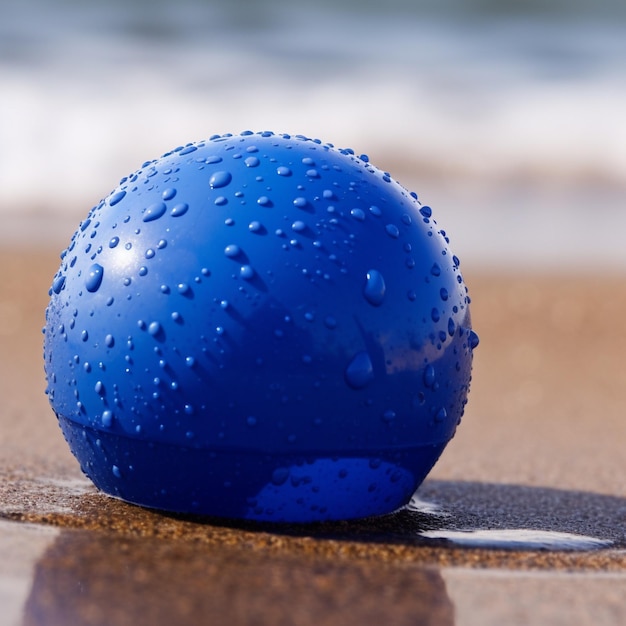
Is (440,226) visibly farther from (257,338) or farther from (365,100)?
(257,338)

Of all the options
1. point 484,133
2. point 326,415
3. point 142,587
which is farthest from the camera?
point 484,133

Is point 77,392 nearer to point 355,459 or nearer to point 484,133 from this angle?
point 355,459

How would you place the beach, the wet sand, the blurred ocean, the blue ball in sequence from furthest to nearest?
the blurred ocean, the blue ball, the beach, the wet sand

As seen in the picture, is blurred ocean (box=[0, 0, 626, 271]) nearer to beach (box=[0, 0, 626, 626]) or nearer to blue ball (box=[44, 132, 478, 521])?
beach (box=[0, 0, 626, 626])

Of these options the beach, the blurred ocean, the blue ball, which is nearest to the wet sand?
the beach

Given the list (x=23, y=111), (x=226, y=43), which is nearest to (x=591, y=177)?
(x=23, y=111)

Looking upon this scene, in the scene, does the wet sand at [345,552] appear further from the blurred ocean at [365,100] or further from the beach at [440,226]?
the blurred ocean at [365,100]

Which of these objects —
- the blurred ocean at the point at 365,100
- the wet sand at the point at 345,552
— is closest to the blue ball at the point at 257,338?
the wet sand at the point at 345,552
